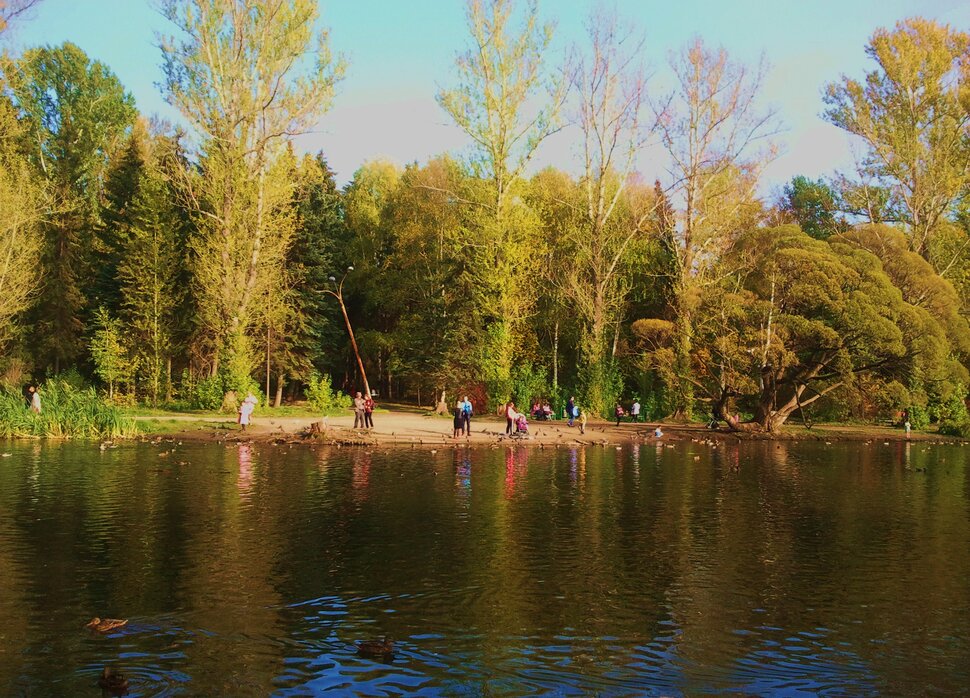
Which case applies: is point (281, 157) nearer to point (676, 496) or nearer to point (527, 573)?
point (676, 496)

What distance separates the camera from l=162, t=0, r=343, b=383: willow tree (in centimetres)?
4428

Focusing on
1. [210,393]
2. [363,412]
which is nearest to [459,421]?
[363,412]

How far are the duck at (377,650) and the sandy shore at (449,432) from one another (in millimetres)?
23106

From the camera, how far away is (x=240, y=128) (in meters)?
45.5

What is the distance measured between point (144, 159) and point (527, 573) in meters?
51.4

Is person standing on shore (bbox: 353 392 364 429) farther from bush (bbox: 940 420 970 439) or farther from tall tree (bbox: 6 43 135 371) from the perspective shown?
bush (bbox: 940 420 970 439)

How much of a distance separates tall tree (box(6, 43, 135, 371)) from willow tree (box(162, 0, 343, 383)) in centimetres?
1107

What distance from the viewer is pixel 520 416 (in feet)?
119

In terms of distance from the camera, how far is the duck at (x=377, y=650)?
9281mm

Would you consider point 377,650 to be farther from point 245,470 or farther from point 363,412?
point 363,412

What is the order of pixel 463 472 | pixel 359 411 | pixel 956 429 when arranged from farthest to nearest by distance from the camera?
pixel 956 429 → pixel 359 411 → pixel 463 472

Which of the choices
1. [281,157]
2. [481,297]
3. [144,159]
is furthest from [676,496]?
[144,159]

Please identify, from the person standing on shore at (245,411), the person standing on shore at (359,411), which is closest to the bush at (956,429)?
the person standing on shore at (359,411)

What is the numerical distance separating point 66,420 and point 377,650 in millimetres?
27628
